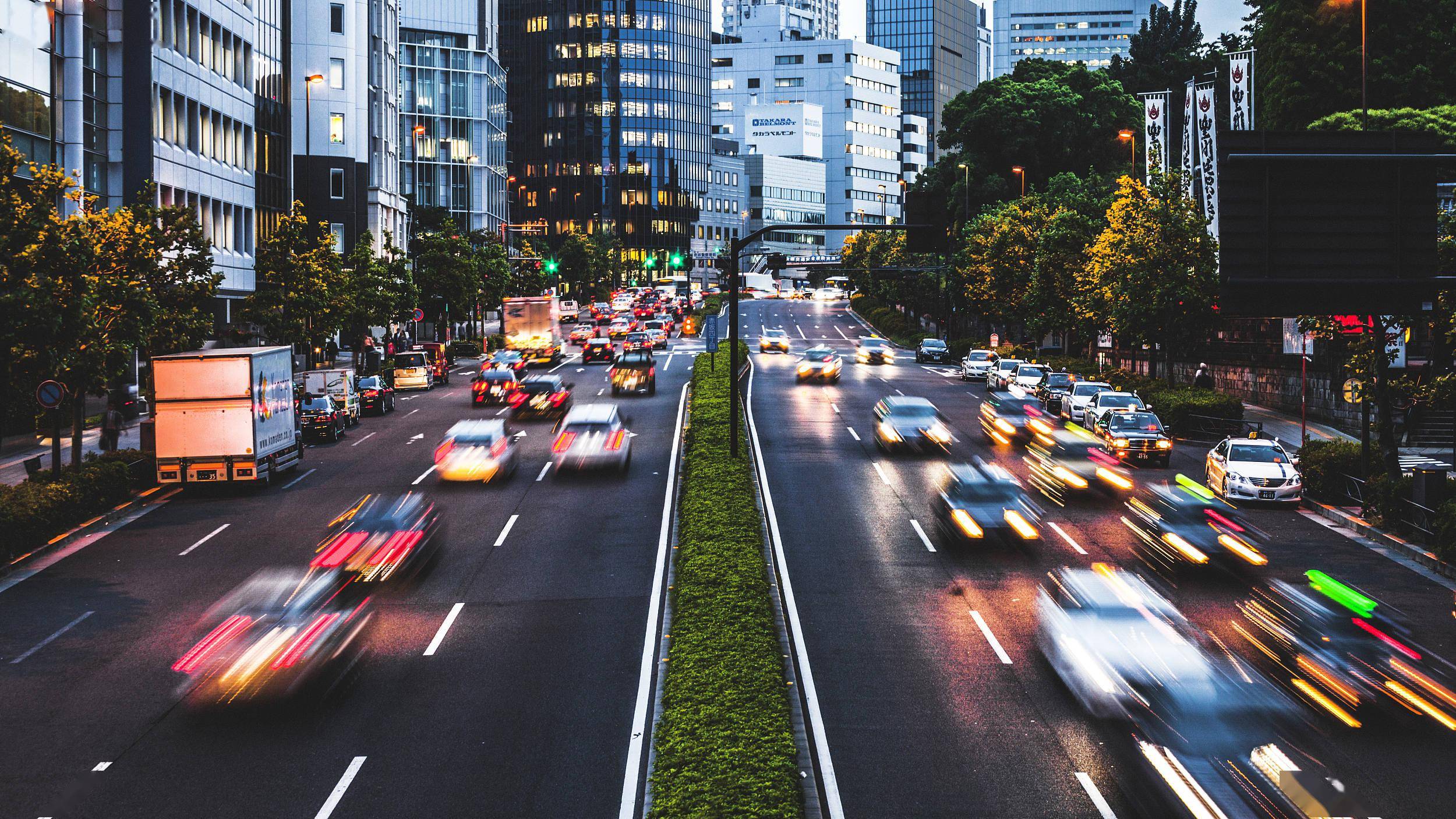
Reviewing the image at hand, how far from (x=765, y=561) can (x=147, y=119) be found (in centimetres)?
4204

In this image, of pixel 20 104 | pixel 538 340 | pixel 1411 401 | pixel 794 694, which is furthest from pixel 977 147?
pixel 794 694

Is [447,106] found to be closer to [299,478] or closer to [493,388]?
[493,388]

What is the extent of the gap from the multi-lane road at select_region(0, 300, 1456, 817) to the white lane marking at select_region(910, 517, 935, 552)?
0.09 m

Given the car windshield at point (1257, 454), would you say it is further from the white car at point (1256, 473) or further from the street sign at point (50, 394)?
the street sign at point (50, 394)

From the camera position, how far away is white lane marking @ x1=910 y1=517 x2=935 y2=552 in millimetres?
26688

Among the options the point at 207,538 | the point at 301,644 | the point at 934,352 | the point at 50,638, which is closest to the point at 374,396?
the point at 207,538

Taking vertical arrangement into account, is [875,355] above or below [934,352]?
below

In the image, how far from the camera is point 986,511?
86.2 ft

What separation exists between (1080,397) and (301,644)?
37.7 metres

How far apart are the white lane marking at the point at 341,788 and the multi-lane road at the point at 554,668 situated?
2 centimetres

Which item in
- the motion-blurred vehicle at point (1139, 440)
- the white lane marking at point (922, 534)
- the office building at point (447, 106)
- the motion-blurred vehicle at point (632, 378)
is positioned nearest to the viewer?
the white lane marking at point (922, 534)

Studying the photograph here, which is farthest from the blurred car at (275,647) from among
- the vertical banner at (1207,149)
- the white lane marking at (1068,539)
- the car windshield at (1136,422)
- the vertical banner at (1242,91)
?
the vertical banner at (1242,91)

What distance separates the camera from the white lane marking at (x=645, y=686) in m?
13.5

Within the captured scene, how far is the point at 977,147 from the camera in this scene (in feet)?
360
